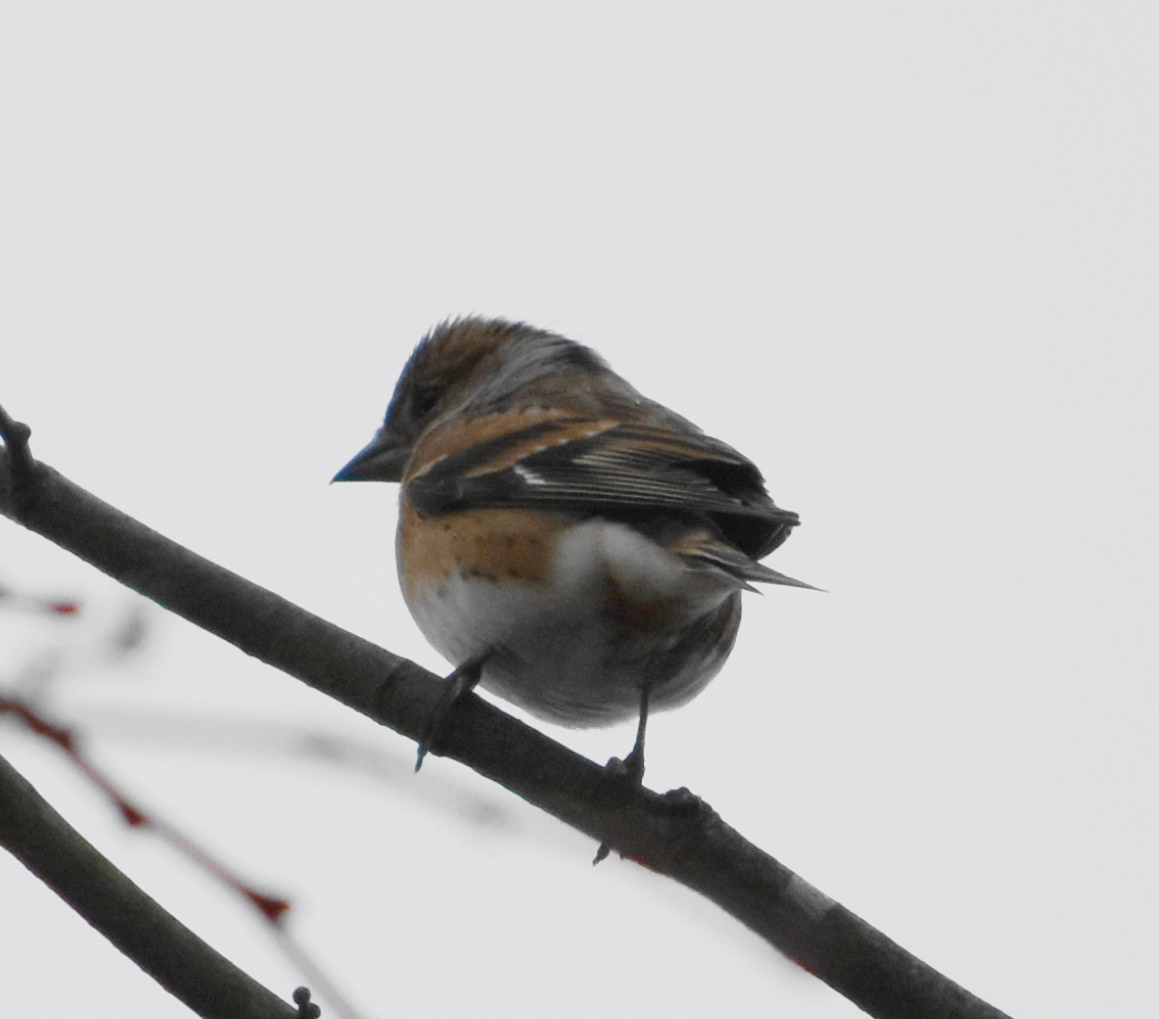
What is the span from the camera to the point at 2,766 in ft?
8.36

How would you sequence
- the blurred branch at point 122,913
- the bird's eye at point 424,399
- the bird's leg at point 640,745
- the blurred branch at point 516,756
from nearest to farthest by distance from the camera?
the blurred branch at point 122,913 → the blurred branch at point 516,756 → the bird's leg at point 640,745 → the bird's eye at point 424,399

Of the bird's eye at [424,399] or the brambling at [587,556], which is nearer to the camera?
the brambling at [587,556]

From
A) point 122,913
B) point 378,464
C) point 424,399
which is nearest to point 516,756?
point 122,913

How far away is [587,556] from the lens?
4.38 metres

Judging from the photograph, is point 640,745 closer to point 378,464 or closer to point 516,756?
point 516,756

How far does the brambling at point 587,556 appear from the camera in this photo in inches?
169

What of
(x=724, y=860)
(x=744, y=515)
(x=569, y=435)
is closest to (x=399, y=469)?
(x=569, y=435)

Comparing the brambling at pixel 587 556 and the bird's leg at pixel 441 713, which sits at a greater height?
the brambling at pixel 587 556

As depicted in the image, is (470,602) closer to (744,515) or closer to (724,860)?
(744,515)

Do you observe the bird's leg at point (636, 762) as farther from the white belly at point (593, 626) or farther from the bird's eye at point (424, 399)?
the bird's eye at point (424, 399)

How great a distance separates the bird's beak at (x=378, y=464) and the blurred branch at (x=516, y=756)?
277 centimetres

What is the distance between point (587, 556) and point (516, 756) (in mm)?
820

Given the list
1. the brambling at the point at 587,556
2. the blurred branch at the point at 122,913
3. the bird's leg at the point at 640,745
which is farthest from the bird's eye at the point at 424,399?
the blurred branch at the point at 122,913

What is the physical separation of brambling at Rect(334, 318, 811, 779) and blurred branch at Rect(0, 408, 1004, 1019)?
7.4 inches
